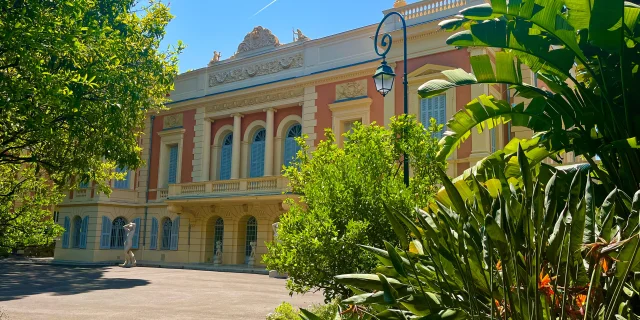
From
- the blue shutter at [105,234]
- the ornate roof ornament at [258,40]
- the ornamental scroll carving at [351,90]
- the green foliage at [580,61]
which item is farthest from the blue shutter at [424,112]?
the blue shutter at [105,234]

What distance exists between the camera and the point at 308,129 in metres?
24.1

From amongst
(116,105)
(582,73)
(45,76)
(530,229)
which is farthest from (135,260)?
(530,229)

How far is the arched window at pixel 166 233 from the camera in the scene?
28.6 meters

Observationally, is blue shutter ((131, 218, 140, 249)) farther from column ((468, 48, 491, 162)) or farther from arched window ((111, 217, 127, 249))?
column ((468, 48, 491, 162))

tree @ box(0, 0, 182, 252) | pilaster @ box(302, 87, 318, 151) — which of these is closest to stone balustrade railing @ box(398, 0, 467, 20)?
pilaster @ box(302, 87, 318, 151)

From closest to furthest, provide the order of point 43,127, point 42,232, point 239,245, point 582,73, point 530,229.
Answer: point 530,229, point 582,73, point 43,127, point 42,232, point 239,245

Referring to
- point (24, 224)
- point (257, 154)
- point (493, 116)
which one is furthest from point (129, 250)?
point (493, 116)

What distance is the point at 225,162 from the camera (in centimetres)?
2788

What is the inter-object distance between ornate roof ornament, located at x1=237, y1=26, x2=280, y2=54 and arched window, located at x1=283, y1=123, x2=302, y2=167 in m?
4.43

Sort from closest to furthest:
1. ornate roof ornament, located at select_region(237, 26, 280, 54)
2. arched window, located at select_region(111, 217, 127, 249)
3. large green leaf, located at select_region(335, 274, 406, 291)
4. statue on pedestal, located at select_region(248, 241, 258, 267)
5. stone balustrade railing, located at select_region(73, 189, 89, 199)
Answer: large green leaf, located at select_region(335, 274, 406, 291), statue on pedestal, located at select_region(248, 241, 258, 267), ornate roof ornament, located at select_region(237, 26, 280, 54), arched window, located at select_region(111, 217, 127, 249), stone balustrade railing, located at select_region(73, 189, 89, 199)

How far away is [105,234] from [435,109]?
18912mm

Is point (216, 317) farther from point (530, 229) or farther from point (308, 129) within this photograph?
point (308, 129)

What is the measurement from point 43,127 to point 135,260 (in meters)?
21.2

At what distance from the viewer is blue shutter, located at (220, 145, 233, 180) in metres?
27.6
